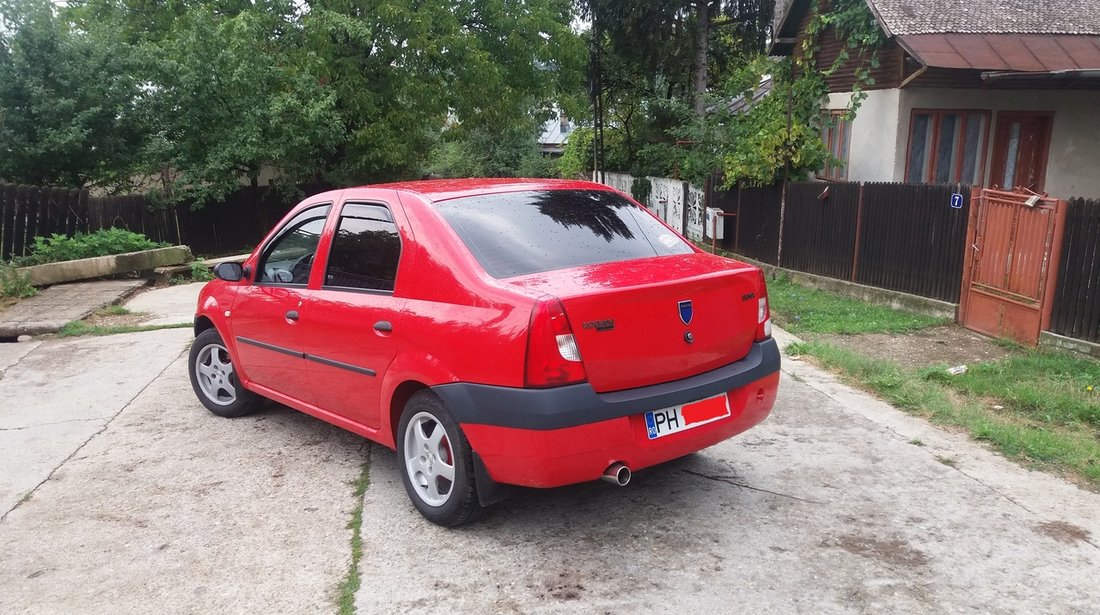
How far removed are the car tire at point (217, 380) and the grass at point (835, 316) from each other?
233 inches

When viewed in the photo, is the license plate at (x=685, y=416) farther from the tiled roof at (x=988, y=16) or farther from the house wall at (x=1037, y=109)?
the house wall at (x=1037, y=109)

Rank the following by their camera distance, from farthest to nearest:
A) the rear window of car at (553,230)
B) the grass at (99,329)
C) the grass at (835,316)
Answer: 1. the grass at (835,316)
2. the grass at (99,329)
3. the rear window of car at (553,230)

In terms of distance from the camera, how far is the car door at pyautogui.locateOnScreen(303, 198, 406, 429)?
4.16m

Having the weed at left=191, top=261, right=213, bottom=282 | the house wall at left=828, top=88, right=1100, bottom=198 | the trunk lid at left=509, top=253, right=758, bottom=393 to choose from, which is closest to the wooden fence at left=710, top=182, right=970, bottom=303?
the house wall at left=828, top=88, right=1100, bottom=198

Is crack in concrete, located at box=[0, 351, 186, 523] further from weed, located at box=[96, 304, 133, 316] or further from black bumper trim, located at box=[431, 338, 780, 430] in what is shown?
weed, located at box=[96, 304, 133, 316]

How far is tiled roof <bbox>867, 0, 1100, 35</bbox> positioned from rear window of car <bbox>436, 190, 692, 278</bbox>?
31.5 feet

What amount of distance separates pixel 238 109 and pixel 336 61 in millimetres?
3572

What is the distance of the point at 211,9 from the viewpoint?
62.3 feet

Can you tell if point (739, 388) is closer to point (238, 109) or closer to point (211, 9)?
point (238, 109)

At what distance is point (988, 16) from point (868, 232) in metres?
4.66

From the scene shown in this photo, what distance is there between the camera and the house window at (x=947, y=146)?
13148 millimetres

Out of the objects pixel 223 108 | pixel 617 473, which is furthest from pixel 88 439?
pixel 223 108

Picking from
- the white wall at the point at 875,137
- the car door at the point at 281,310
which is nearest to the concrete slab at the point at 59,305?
the car door at the point at 281,310

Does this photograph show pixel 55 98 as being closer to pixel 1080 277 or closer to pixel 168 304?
→ pixel 168 304
